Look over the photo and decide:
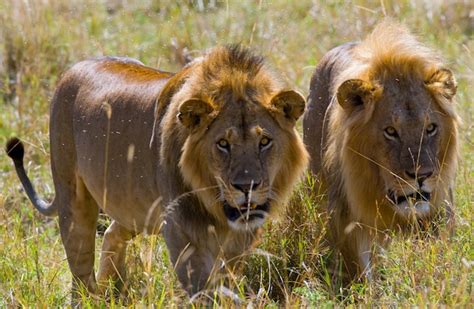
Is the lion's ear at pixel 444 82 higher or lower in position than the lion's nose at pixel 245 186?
higher

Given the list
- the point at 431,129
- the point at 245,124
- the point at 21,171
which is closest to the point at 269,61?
the point at 245,124

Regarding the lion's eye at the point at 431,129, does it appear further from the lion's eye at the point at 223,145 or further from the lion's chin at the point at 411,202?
the lion's eye at the point at 223,145

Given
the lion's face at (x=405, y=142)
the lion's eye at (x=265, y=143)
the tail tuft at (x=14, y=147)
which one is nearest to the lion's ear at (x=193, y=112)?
the lion's eye at (x=265, y=143)

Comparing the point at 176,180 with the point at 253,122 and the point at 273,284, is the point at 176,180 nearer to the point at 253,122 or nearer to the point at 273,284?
the point at 253,122

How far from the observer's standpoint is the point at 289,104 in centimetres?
443

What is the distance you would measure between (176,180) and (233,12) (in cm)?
546

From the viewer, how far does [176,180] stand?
452cm

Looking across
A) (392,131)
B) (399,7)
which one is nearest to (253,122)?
(392,131)

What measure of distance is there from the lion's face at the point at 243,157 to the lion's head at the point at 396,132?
475 millimetres

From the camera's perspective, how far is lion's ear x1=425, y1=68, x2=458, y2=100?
15.8 feet

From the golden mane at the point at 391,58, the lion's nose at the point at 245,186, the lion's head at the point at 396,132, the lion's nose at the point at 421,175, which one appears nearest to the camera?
the lion's nose at the point at 245,186

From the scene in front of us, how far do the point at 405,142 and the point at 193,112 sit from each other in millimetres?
956

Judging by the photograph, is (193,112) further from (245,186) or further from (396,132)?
(396,132)

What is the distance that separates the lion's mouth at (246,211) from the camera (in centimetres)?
424
